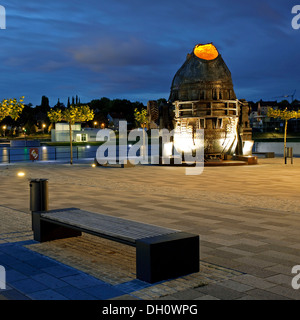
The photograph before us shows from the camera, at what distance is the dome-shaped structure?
27172 millimetres

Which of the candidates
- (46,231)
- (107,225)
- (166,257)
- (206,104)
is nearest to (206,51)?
(206,104)

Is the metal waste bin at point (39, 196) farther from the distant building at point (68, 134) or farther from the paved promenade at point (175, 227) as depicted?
the distant building at point (68, 134)

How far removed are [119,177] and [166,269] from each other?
14.3m

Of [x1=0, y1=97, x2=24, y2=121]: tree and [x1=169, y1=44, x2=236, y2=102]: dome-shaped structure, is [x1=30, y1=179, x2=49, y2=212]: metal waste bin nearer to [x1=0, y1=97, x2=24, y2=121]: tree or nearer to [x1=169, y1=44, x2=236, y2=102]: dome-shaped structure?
[x1=0, y1=97, x2=24, y2=121]: tree

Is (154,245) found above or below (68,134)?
below

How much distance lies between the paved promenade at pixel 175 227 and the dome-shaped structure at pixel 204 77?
516 inches

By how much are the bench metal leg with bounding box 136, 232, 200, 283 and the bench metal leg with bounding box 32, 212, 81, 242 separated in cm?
271

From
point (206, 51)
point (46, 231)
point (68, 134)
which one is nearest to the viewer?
point (46, 231)

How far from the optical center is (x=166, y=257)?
577 cm

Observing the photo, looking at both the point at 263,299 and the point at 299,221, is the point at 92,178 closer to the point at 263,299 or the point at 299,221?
the point at 299,221

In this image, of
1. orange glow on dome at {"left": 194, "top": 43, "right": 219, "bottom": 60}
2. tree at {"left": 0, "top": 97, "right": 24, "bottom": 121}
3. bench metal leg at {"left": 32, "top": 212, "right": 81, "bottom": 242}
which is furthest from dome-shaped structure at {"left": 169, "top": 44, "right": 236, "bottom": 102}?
bench metal leg at {"left": 32, "top": 212, "right": 81, "bottom": 242}

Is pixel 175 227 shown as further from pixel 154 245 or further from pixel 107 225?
pixel 154 245

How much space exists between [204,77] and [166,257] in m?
22.7
